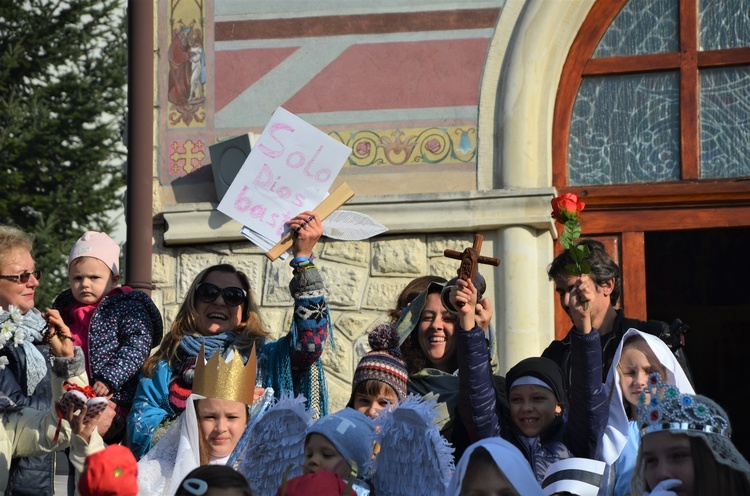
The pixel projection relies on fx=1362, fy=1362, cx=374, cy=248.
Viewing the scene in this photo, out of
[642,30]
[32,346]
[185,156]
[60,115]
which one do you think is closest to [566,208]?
[32,346]

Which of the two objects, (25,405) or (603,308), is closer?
(25,405)

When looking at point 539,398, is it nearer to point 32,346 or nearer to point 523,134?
point 32,346

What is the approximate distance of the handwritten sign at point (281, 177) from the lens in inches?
206

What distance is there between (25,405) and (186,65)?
10.3 ft

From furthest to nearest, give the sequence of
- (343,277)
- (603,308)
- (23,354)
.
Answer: (343,277) < (603,308) < (23,354)

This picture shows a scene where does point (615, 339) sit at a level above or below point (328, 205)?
below

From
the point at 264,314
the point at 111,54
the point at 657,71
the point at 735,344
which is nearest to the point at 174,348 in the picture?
the point at 264,314

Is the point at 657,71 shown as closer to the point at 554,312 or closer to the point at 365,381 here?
the point at 554,312

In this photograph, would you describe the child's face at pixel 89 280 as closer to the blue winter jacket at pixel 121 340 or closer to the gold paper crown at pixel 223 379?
the blue winter jacket at pixel 121 340

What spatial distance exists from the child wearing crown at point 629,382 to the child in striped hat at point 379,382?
789 mm

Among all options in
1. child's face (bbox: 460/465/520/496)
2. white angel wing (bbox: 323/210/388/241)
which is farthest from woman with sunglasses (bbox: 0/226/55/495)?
child's face (bbox: 460/465/520/496)

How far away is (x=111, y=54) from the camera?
1964 cm

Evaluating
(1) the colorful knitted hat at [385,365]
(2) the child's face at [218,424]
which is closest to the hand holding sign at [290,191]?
(1) the colorful knitted hat at [385,365]

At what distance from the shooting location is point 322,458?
4.50m
